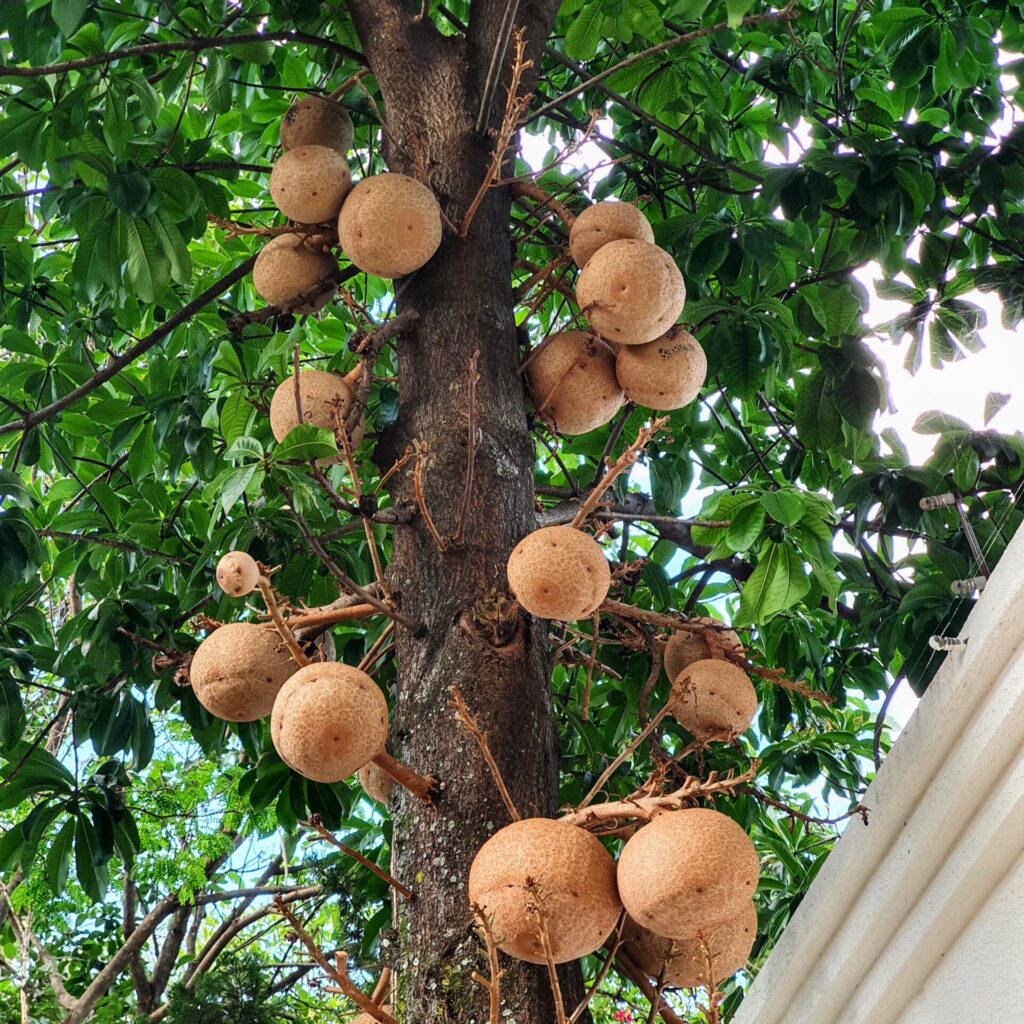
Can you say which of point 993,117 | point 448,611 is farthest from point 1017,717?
point 993,117

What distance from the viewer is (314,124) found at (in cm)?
262

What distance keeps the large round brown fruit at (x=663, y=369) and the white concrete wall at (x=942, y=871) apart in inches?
35.3

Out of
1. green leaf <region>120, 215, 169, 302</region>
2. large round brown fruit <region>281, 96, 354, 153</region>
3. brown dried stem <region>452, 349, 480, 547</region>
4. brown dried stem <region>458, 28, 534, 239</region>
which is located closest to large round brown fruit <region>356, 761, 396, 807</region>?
brown dried stem <region>452, 349, 480, 547</region>

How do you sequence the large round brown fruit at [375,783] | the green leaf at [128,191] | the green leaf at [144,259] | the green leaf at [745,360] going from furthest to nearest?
the green leaf at [745,360], the green leaf at [144,259], the green leaf at [128,191], the large round brown fruit at [375,783]

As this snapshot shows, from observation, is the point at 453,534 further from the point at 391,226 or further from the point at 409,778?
the point at 391,226

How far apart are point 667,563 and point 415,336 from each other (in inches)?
59.9

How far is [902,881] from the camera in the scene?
5.01 ft

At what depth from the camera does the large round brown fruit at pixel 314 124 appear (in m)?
2.62

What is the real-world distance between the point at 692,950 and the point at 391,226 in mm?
1328

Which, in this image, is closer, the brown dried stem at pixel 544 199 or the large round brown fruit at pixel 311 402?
the large round brown fruit at pixel 311 402

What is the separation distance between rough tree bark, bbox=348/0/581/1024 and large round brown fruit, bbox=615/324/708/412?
23 cm

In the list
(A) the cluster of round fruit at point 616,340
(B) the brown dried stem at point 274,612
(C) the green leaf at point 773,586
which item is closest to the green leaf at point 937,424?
(C) the green leaf at point 773,586

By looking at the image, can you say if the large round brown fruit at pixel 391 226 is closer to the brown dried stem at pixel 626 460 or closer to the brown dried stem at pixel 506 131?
the brown dried stem at pixel 506 131

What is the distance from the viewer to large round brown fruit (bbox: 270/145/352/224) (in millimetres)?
2318
